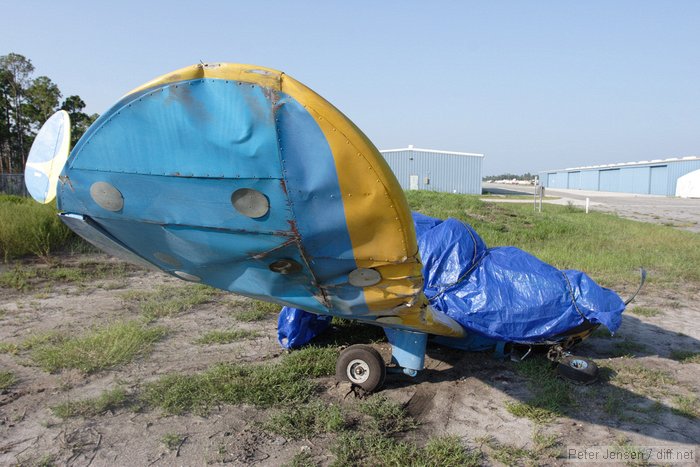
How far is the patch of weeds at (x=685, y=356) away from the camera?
479 cm

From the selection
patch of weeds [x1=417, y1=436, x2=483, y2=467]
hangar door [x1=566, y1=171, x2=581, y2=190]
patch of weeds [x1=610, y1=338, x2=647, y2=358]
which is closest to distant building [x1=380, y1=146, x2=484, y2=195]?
patch of weeds [x1=610, y1=338, x2=647, y2=358]

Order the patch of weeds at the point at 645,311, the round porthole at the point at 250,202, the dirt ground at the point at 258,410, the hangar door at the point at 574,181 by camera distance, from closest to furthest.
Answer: the round porthole at the point at 250,202, the dirt ground at the point at 258,410, the patch of weeds at the point at 645,311, the hangar door at the point at 574,181

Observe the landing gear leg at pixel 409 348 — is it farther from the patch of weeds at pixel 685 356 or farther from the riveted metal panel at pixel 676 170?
the riveted metal panel at pixel 676 170

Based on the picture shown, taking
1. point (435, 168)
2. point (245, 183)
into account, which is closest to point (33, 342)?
point (245, 183)

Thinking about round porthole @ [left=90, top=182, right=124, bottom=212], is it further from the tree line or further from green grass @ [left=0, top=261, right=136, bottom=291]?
the tree line

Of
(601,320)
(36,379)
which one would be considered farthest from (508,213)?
(36,379)

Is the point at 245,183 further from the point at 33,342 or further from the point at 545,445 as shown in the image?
the point at 33,342

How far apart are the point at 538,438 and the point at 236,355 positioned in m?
2.72

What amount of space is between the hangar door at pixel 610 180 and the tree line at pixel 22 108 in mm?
61970

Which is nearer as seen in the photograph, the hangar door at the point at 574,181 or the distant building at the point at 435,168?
the distant building at the point at 435,168

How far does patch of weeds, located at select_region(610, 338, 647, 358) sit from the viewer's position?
4906 mm

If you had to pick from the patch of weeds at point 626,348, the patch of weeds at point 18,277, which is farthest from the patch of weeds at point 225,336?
the patch of weeds at point 626,348

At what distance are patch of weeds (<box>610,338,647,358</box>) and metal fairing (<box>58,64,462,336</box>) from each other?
141 inches

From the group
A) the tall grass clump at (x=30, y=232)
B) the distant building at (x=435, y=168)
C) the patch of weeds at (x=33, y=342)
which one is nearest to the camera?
the patch of weeds at (x=33, y=342)
